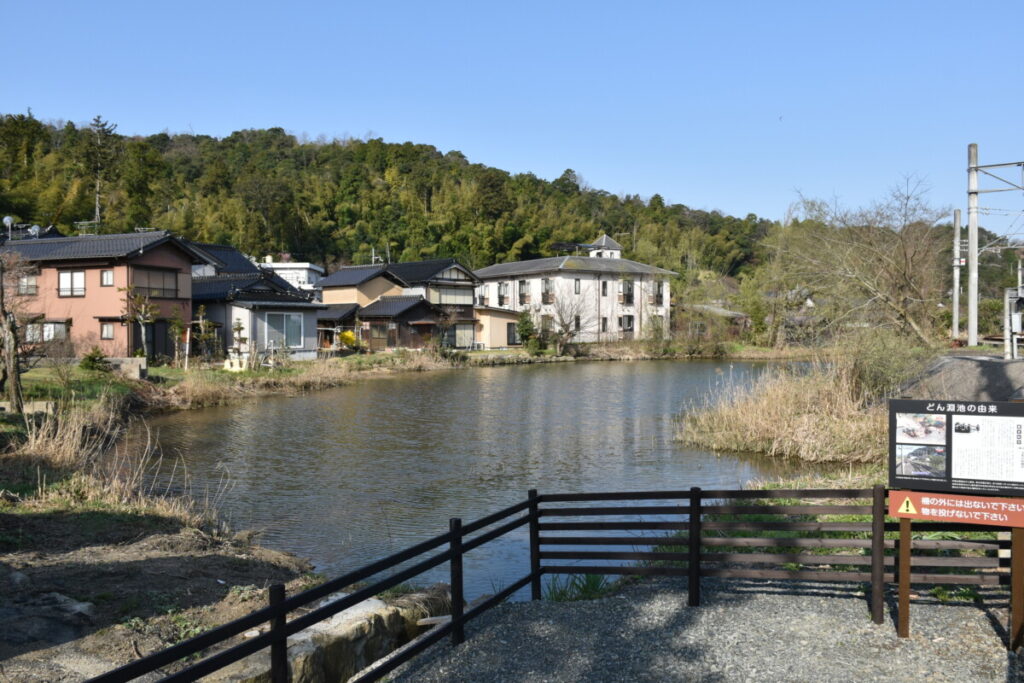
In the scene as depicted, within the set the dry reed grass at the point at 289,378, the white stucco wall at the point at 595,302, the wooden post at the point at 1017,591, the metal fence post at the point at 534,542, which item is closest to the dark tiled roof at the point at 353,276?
the dry reed grass at the point at 289,378

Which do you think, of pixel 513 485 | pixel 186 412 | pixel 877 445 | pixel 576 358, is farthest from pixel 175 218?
pixel 877 445

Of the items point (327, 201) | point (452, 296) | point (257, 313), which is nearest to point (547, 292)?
point (452, 296)

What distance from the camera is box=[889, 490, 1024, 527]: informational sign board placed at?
4.64m

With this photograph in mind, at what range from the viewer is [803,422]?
547 inches

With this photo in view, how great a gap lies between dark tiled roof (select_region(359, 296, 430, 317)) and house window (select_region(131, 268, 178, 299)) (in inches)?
461

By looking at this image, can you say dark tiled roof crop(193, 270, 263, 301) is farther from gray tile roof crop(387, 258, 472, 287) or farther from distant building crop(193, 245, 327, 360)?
gray tile roof crop(387, 258, 472, 287)

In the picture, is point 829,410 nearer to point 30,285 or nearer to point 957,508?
point 957,508

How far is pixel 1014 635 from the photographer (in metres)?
4.63

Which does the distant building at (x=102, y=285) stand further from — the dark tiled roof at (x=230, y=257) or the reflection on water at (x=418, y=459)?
the dark tiled roof at (x=230, y=257)

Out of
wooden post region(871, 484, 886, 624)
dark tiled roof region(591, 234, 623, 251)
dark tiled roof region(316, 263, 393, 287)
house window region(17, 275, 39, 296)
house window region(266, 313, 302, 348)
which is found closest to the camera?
wooden post region(871, 484, 886, 624)

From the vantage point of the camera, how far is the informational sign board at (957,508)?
183 inches

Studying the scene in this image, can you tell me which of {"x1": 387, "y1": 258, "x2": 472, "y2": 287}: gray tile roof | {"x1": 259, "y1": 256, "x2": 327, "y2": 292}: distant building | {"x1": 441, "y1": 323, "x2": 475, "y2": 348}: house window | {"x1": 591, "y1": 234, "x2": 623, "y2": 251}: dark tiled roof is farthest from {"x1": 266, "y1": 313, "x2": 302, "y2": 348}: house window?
{"x1": 591, "y1": 234, "x2": 623, "y2": 251}: dark tiled roof

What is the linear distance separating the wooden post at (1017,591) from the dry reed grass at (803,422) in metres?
7.94

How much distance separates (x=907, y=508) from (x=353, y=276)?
1586 inches
